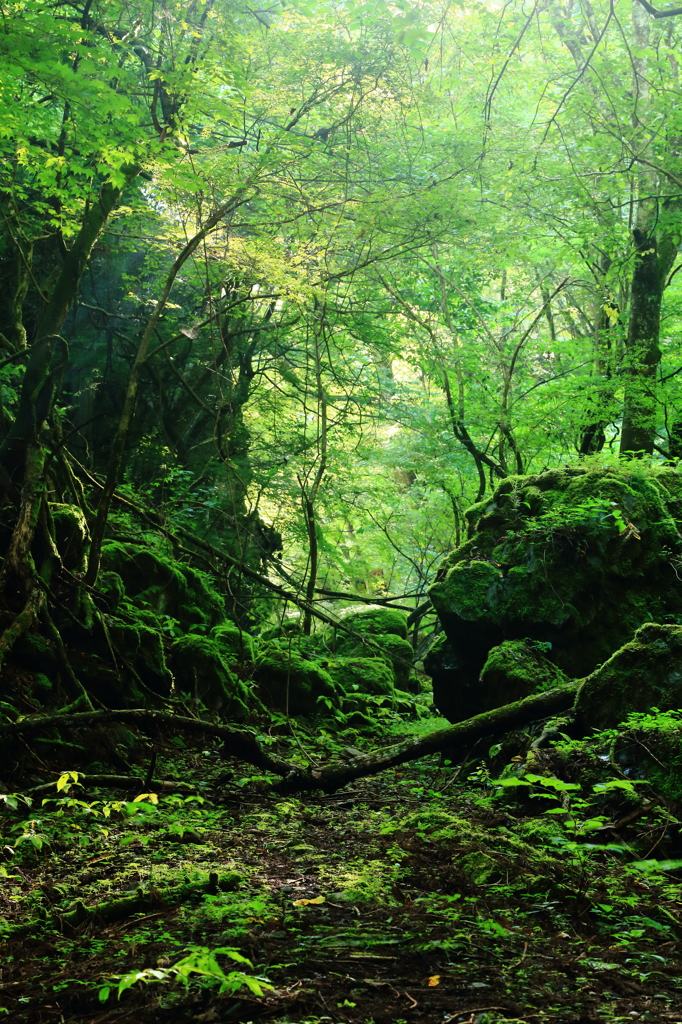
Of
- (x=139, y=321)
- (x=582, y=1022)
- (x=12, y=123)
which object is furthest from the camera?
(x=139, y=321)

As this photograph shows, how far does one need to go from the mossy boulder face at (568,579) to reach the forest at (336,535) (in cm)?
4

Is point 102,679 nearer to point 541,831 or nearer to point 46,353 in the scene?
point 46,353

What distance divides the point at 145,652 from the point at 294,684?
279 centimetres

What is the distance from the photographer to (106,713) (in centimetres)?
521

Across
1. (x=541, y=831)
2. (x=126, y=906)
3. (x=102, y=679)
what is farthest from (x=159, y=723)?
(x=541, y=831)

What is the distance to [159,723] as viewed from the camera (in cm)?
610

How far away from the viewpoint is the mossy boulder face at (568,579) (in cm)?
696

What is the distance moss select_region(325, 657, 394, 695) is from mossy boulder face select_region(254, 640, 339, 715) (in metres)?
0.91

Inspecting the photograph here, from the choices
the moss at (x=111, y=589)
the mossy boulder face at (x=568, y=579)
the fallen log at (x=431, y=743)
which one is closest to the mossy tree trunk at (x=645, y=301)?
the mossy boulder face at (x=568, y=579)

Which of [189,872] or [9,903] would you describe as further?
[189,872]

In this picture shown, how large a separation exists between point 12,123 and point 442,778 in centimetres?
677

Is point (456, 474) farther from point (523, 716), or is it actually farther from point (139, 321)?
point (523, 716)

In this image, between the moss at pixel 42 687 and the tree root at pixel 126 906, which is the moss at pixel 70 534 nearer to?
the moss at pixel 42 687

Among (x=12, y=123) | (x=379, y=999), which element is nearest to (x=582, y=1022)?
(x=379, y=999)
